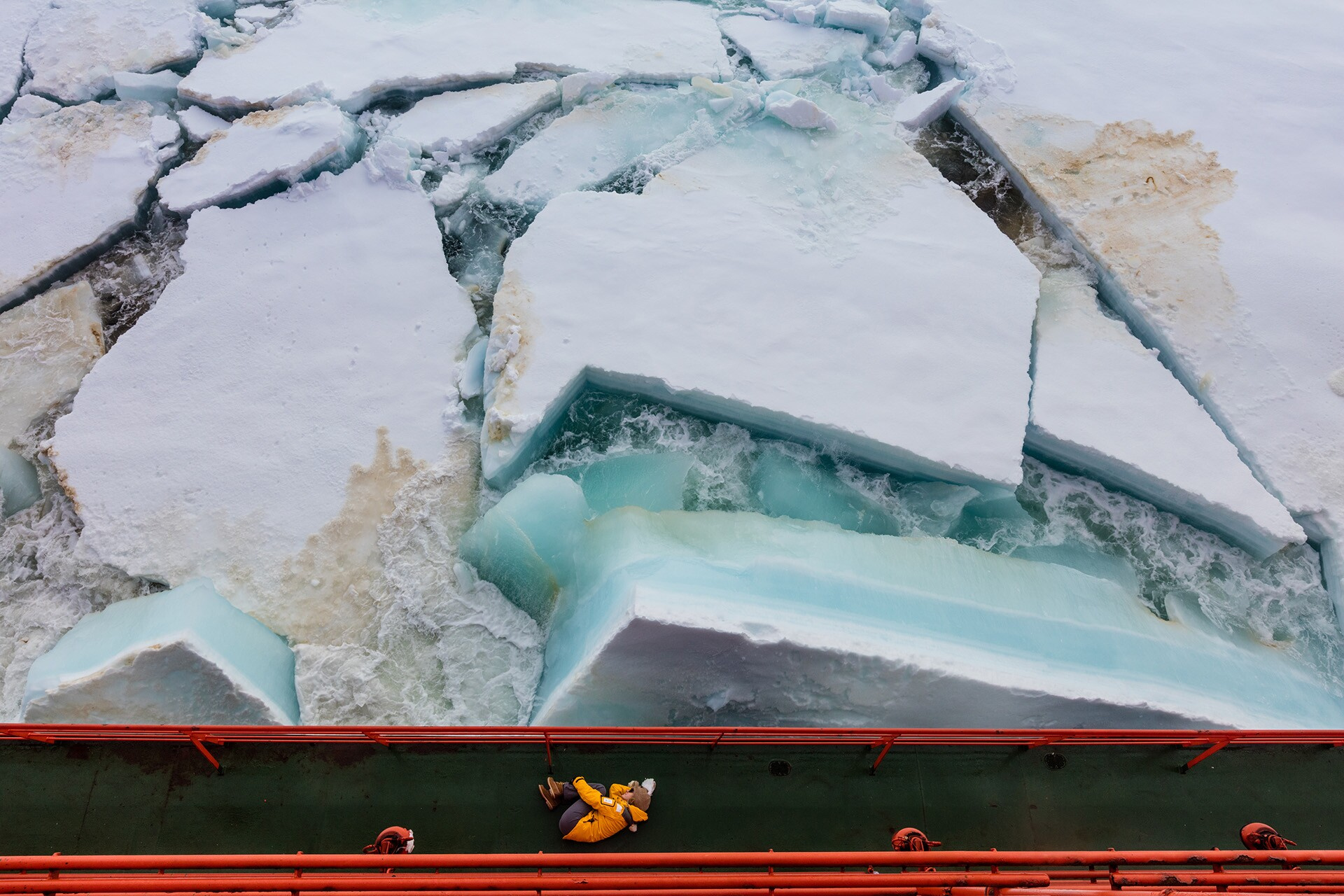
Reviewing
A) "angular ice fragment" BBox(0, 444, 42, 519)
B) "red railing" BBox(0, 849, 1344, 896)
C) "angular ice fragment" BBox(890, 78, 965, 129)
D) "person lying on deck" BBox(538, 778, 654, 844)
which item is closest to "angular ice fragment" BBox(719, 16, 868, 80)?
"angular ice fragment" BBox(890, 78, 965, 129)

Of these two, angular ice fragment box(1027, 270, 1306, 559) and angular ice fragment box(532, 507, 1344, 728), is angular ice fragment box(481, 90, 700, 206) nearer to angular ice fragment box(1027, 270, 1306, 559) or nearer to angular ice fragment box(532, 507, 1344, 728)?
angular ice fragment box(532, 507, 1344, 728)

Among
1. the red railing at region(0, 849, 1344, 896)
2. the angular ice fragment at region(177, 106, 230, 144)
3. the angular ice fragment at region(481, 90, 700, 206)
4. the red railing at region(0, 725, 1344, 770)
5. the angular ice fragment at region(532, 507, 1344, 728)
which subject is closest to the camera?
the red railing at region(0, 849, 1344, 896)

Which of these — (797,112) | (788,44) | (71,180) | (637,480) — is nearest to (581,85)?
(797,112)

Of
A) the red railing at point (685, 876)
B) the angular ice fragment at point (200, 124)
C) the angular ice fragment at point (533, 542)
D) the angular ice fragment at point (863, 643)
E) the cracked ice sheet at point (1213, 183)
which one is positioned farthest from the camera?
the angular ice fragment at point (200, 124)

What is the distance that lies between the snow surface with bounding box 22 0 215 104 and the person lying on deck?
5566 millimetres

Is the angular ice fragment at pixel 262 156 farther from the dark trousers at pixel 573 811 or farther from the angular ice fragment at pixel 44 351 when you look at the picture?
the dark trousers at pixel 573 811

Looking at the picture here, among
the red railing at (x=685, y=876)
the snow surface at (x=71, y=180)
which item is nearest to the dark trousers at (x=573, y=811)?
the red railing at (x=685, y=876)

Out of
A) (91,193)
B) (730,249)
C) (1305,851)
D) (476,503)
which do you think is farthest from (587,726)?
(91,193)

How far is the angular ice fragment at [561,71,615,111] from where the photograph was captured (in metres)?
5.27

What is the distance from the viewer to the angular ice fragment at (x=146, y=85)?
17.3ft

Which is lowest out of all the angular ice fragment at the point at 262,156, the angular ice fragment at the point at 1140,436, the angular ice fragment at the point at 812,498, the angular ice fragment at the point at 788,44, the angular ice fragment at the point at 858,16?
the angular ice fragment at the point at 812,498

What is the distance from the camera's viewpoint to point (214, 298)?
14.4 feet

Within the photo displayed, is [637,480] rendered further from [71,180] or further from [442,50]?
[71,180]

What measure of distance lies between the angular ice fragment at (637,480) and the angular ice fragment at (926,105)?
117 inches
